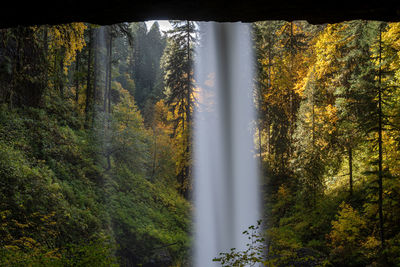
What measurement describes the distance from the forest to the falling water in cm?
105

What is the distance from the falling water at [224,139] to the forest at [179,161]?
41.4 inches

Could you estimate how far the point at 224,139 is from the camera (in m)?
23.6

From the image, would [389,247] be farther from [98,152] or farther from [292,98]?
[292,98]

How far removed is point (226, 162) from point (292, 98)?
8229 mm

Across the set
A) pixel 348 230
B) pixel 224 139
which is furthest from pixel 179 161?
pixel 348 230

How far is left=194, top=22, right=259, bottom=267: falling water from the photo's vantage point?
852 inches

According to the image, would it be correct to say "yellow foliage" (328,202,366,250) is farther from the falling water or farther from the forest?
the falling water

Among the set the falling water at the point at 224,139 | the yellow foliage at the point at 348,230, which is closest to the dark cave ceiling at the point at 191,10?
the yellow foliage at the point at 348,230

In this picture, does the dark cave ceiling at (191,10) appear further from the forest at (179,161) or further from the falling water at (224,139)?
the falling water at (224,139)

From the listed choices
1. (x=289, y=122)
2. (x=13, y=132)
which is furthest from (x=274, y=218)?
(x=13, y=132)

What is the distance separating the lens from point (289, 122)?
2314 centimetres

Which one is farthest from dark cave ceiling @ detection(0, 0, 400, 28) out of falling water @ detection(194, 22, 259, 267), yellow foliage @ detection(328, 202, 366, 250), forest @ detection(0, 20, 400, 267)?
falling water @ detection(194, 22, 259, 267)

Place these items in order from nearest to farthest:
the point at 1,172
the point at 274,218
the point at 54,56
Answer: the point at 1,172 < the point at 54,56 < the point at 274,218

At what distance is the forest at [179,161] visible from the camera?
899 centimetres
